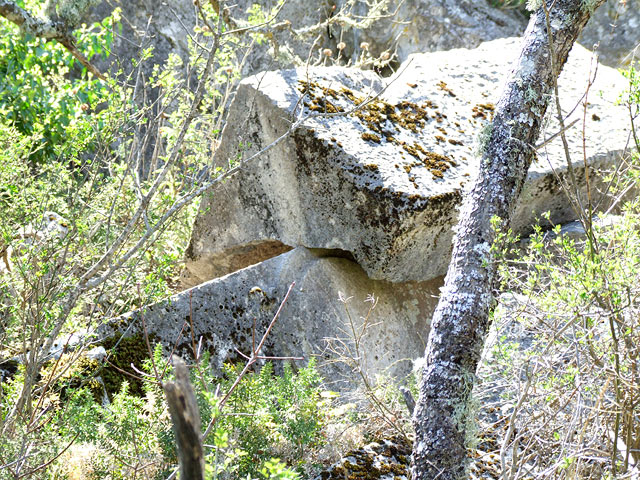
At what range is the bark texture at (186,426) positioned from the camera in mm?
1354

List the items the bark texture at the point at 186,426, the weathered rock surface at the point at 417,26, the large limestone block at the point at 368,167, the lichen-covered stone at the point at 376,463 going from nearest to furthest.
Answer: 1. the bark texture at the point at 186,426
2. the lichen-covered stone at the point at 376,463
3. the large limestone block at the point at 368,167
4. the weathered rock surface at the point at 417,26

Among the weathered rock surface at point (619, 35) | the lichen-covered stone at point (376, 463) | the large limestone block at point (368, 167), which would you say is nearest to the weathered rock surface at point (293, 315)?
the large limestone block at point (368, 167)

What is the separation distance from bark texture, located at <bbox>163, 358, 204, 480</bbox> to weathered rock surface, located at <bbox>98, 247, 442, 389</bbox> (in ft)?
9.07

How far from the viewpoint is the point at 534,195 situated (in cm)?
462

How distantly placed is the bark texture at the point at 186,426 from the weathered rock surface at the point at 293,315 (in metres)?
2.76

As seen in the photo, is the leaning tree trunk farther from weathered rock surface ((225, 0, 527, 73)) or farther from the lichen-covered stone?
weathered rock surface ((225, 0, 527, 73))

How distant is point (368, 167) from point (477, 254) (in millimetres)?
1232

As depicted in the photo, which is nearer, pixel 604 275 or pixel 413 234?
pixel 604 275

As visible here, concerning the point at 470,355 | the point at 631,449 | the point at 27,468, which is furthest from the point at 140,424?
the point at 631,449

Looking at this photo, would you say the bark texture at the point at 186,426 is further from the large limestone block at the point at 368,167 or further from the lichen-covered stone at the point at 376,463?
the large limestone block at the point at 368,167

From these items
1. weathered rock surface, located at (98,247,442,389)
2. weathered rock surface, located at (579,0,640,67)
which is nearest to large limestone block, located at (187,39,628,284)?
weathered rock surface, located at (98,247,442,389)

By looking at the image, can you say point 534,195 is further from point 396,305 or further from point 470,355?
point 470,355

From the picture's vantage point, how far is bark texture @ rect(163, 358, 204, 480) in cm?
135

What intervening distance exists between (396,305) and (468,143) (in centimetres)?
121
